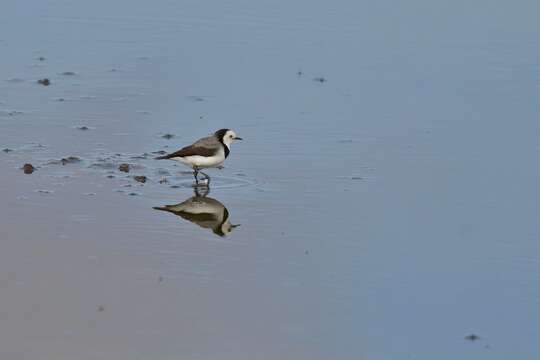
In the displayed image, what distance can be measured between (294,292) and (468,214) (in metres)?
2.72

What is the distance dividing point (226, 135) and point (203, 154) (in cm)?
66

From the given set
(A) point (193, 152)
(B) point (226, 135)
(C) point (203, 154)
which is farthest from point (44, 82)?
(C) point (203, 154)

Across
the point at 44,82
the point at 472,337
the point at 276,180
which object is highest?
the point at 472,337

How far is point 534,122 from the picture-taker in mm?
15609

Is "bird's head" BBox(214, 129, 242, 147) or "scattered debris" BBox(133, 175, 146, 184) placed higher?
"bird's head" BBox(214, 129, 242, 147)

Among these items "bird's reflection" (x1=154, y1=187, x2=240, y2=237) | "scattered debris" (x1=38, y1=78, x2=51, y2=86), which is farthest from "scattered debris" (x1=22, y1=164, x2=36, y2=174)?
"scattered debris" (x1=38, y1=78, x2=51, y2=86)

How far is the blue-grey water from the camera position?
9711 millimetres

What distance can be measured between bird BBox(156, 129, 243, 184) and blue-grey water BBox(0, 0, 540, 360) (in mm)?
198


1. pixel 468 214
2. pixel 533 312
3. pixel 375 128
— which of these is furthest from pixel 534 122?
pixel 533 312

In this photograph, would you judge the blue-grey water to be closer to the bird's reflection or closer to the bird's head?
the bird's reflection

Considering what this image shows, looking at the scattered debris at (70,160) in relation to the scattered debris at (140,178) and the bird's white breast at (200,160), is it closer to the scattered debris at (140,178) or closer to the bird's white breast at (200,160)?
the scattered debris at (140,178)

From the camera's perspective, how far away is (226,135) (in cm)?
1410

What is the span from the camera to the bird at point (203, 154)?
1353cm

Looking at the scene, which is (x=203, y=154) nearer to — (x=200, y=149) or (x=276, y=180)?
(x=200, y=149)
